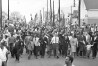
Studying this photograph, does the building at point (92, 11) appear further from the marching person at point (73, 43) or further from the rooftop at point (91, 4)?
the marching person at point (73, 43)

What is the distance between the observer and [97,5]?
55.1m

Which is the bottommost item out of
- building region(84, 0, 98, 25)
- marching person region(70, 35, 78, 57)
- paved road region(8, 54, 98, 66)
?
paved road region(8, 54, 98, 66)

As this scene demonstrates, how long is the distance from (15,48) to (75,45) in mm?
4025

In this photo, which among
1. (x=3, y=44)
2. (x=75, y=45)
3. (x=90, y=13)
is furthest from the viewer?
(x=90, y=13)

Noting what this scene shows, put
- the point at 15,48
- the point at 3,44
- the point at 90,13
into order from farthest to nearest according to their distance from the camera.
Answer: the point at 90,13 → the point at 15,48 → the point at 3,44

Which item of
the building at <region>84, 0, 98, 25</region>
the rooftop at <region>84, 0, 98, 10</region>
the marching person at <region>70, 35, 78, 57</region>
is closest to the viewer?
the marching person at <region>70, 35, 78, 57</region>

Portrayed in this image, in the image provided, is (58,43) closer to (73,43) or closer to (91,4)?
(73,43)

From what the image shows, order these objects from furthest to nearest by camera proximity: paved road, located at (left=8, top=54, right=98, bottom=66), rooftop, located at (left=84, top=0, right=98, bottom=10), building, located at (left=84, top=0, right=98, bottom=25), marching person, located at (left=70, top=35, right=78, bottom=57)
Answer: rooftop, located at (left=84, top=0, right=98, bottom=10) < building, located at (left=84, top=0, right=98, bottom=25) < marching person, located at (left=70, top=35, right=78, bottom=57) < paved road, located at (left=8, top=54, right=98, bottom=66)

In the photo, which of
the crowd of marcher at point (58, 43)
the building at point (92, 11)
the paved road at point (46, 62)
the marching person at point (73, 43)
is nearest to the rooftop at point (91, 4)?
the building at point (92, 11)

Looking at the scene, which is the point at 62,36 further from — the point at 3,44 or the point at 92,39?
the point at 3,44

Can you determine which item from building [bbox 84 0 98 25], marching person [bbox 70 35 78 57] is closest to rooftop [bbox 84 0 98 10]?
building [bbox 84 0 98 25]

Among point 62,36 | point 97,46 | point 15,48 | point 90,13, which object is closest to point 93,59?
point 97,46

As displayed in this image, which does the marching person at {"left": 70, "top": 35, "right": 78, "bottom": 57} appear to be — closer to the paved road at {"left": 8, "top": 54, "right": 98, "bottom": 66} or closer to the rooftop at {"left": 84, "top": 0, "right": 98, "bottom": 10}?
the paved road at {"left": 8, "top": 54, "right": 98, "bottom": 66}

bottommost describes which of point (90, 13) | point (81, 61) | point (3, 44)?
point (81, 61)
